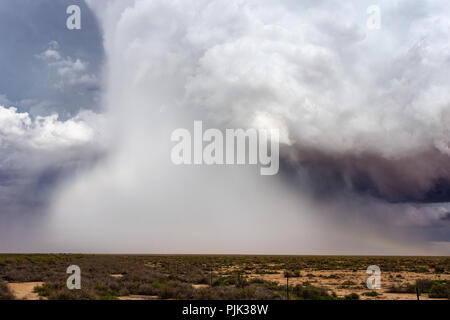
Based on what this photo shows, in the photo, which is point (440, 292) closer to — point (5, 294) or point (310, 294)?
point (310, 294)

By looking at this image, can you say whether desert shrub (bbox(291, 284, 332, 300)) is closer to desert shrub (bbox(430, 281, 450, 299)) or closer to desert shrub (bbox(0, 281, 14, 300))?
desert shrub (bbox(430, 281, 450, 299))

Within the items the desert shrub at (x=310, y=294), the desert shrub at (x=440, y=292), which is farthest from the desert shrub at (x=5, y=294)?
the desert shrub at (x=440, y=292)

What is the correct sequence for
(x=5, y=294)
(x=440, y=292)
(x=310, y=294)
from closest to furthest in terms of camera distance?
1. (x=5, y=294)
2. (x=310, y=294)
3. (x=440, y=292)

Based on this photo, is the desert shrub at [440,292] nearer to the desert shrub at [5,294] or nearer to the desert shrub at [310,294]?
the desert shrub at [310,294]

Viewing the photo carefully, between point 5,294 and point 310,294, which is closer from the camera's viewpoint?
point 5,294

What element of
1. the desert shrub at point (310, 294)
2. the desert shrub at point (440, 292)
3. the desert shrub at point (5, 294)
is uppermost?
the desert shrub at point (5, 294)

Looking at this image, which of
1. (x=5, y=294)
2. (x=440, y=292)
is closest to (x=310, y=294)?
(x=440, y=292)

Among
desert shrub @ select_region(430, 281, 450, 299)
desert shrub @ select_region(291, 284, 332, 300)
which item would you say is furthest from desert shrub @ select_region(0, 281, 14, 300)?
desert shrub @ select_region(430, 281, 450, 299)

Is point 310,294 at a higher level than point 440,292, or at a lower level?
higher

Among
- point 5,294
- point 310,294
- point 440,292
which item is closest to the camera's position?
point 5,294

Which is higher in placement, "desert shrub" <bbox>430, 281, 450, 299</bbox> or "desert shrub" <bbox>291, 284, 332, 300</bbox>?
"desert shrub" <bbox>291, 284, 332, 300</bbox>

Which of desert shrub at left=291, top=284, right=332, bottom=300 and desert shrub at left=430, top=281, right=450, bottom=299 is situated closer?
desert shrub at left=291, top=284, right=332, bottom=300

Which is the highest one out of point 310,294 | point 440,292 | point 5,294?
point 5,294
